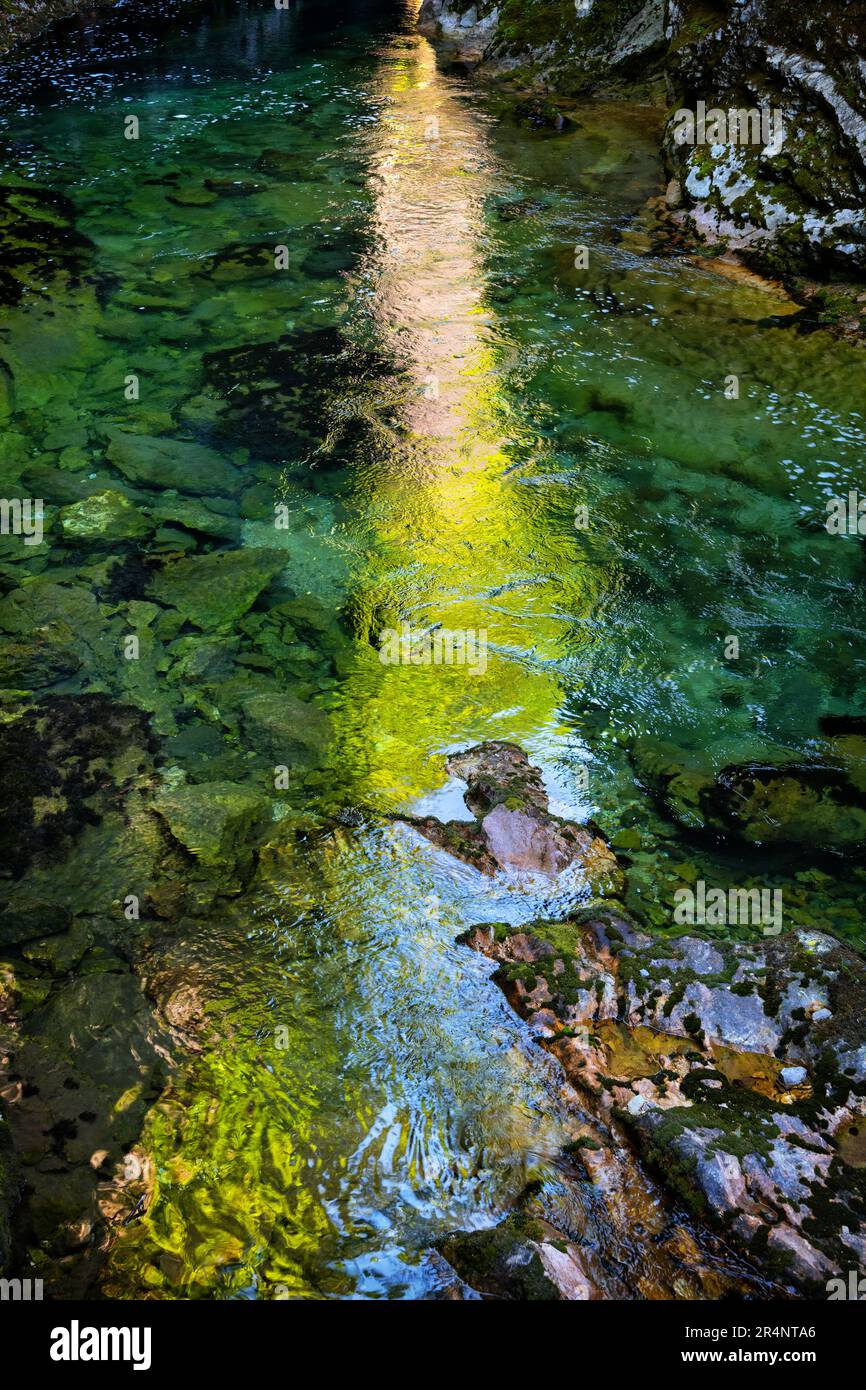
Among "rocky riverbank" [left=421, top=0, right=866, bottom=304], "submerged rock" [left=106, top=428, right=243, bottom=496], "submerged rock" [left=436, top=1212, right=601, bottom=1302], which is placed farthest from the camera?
"rocky riverbank" [left=421, top=0, right=866, bottom=304]

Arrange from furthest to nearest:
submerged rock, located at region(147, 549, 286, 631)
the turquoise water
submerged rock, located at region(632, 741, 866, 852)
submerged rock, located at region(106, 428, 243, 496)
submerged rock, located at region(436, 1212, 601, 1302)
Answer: submerged rock, located at region(106, 428, 243, 496)
submerged rock, located at region(147, 549, 286, 631)
submerged rock, located at region(632, 741, 866, 852)
the turquoise water
submerged rock, located at region(436, 1212, 601, 1302)

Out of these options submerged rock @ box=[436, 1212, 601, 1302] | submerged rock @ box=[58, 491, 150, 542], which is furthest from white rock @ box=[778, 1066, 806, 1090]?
submerged rock @ box=[58, 491, 150, 542]

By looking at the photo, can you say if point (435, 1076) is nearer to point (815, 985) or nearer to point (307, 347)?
point (815, 985)

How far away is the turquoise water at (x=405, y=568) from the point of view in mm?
3729

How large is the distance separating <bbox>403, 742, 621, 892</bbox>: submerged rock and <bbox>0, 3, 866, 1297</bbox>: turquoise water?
15cm

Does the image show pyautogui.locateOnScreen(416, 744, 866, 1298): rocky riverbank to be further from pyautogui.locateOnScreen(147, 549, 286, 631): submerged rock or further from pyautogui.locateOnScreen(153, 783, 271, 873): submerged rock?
pyautogui.locateOnScreen(147, 549, 286, 631): submerged rock

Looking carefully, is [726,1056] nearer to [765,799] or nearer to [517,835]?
[517,835]

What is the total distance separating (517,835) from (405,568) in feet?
8.91

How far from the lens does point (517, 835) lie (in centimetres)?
507

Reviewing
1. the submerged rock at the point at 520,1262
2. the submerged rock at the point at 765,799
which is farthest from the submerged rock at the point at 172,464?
the submerged rock at the point at 520,1262

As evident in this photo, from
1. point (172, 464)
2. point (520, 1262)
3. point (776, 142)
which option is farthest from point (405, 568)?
point (776, 142)

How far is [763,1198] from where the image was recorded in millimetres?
3428

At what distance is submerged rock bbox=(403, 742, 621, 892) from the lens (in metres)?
4.99

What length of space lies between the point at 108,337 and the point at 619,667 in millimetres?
6606
